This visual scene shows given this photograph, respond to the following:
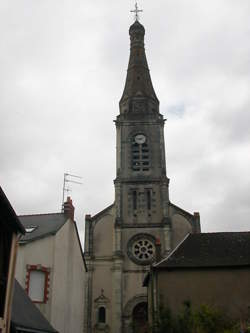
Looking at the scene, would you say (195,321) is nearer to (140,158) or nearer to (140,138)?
(140,158)

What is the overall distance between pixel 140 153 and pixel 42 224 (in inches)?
516

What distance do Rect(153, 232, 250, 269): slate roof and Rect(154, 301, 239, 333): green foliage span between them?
1727 millimetres

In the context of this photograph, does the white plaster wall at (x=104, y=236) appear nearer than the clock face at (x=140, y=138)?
Yes

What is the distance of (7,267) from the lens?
1159 centimetres

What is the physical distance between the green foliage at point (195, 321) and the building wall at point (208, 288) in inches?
15.0

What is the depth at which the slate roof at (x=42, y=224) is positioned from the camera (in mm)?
18578

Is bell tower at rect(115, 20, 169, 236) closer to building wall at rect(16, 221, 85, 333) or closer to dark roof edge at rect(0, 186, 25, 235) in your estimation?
building wall at rect(16, 221, 85, 333)

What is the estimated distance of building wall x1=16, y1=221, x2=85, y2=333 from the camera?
699 inches

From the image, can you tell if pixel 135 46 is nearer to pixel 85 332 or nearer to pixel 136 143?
pixel 136 143

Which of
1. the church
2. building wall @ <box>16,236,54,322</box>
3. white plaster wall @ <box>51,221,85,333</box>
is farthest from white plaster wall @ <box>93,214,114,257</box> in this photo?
building wall @ <box>16,236,54,322</box>

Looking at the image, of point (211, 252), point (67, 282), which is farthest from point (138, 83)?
point (67, 282)

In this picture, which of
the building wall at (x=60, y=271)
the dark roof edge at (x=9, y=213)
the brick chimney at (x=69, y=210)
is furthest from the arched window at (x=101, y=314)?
the dark roof edge at (x=9, y=213)

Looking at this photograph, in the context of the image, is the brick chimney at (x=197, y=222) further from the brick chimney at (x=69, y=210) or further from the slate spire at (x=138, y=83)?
the brick chimney at (x=69, y=210)

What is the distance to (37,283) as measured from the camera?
17844 mm
